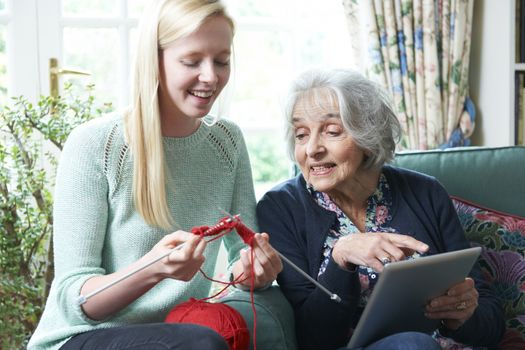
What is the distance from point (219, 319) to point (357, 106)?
610mm

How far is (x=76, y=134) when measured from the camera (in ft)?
5.30

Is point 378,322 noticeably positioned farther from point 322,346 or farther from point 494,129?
point 494,129

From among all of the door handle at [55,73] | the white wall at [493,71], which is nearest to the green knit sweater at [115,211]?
the door handle at [55,73]

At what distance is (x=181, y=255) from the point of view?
1.40 meters

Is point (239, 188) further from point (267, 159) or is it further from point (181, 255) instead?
point (267, 159)

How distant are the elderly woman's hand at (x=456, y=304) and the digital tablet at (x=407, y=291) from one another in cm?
1

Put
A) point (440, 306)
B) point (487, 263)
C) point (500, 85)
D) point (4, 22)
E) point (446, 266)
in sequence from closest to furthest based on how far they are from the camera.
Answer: point (446, 266) → point (440, 306) → point (487, 263) → point (4, 22) → point (500, 85)

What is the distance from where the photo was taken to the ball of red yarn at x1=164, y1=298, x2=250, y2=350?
1530 mm

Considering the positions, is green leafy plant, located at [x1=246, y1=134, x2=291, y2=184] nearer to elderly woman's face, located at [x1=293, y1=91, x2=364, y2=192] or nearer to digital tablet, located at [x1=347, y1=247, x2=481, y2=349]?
elderly woman's face, located at [x1=293, y1=91, x2=364, y2=192]

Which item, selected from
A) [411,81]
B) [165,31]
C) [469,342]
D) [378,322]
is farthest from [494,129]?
[165,31]

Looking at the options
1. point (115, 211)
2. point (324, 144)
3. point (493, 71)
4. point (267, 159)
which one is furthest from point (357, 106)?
point (267, 159)

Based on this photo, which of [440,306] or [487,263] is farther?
[487,263]

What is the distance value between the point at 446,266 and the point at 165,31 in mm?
725

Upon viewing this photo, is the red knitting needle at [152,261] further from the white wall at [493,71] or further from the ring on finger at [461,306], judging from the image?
the white wall at [493,71]
